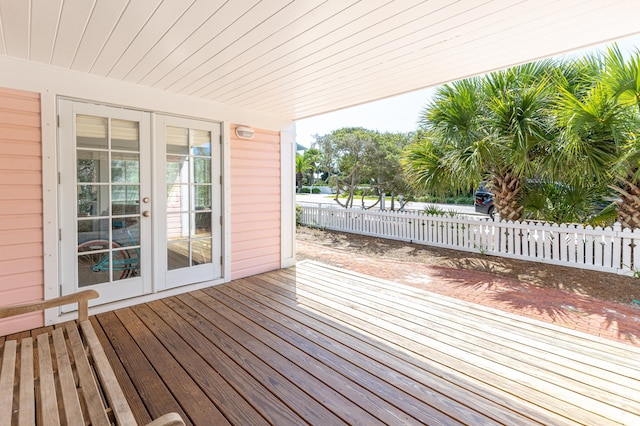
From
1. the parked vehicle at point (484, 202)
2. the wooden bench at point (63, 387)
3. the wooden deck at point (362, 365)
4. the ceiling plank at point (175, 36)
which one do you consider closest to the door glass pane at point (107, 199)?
the wooden deck at point (362, 365)

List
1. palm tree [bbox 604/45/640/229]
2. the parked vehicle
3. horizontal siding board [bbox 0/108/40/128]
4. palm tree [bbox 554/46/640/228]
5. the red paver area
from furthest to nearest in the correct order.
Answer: the parked vehicle, palm tree [bbox 554/46/640/228], palm tree [bbox 604/45/640/229], the red paver area, horizontal siding board [bbox 0/108/40/128]

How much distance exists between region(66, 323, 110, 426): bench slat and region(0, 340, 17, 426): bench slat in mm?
217

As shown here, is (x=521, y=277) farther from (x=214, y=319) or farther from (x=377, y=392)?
(x=214, y=319)

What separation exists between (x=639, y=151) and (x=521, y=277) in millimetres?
1894

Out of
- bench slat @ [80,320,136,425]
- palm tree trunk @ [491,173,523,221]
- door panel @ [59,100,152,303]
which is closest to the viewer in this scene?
bench slat @ [80,320,136,425]

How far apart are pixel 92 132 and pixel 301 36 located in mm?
2239

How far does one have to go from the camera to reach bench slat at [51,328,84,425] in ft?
3.73

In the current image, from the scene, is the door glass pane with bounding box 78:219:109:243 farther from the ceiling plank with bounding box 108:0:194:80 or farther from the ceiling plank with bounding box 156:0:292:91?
the ceiling plank with bounding box 156:0:292:91

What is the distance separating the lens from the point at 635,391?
1799 mm

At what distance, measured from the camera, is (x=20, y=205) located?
2.60 metres

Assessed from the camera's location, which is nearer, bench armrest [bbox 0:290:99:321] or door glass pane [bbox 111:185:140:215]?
bench armrest [bbox 0:290:99:321]

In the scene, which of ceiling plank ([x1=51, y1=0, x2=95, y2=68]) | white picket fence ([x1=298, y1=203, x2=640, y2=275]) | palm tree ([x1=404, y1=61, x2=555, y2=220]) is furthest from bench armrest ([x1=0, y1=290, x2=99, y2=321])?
white picket fence ([x1=298, y1=203, x2=640, y2=275])

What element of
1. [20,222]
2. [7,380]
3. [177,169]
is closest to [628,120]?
[177,169]

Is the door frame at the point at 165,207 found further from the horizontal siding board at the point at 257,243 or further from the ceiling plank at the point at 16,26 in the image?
the ceiling plank at the point at 16,26
